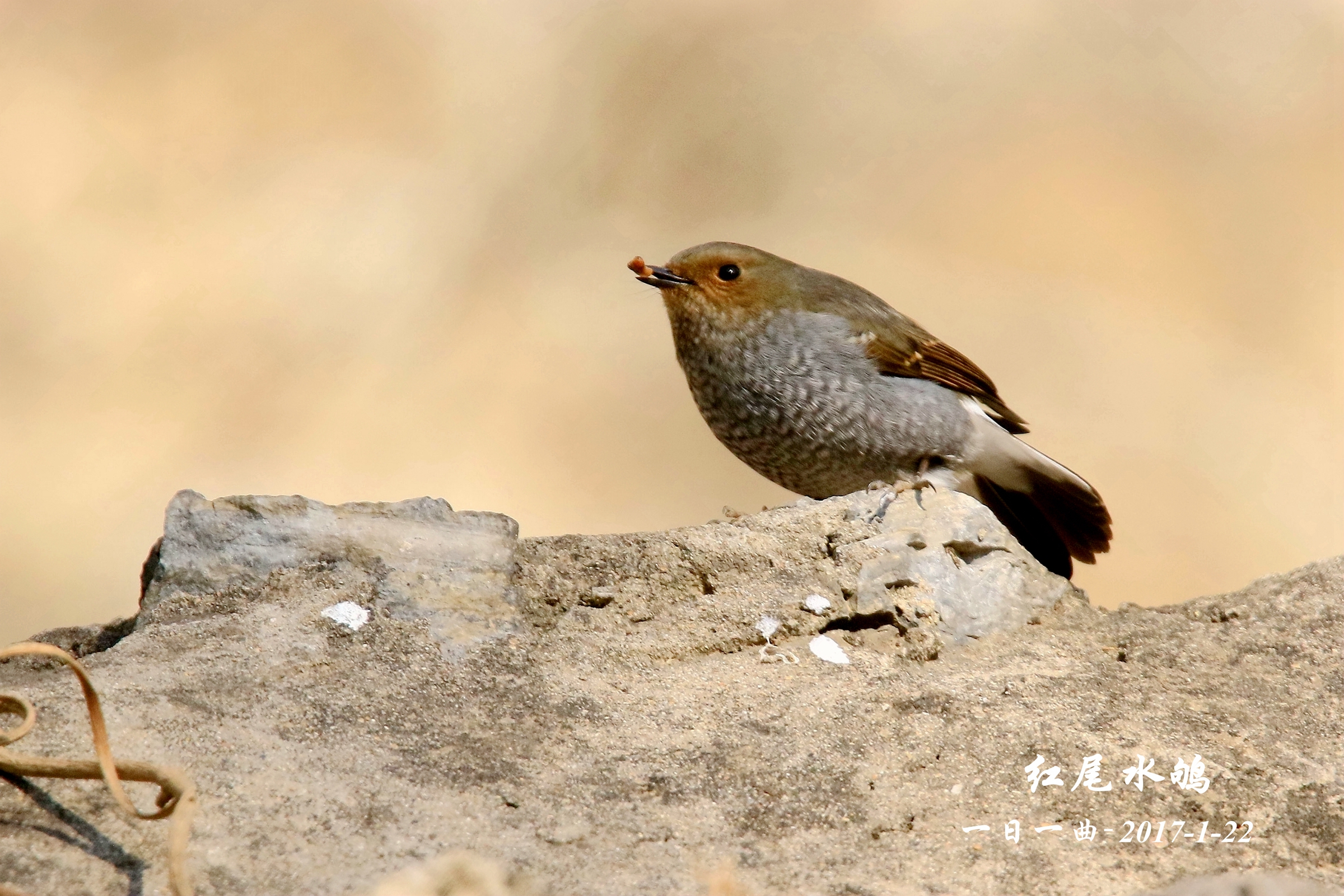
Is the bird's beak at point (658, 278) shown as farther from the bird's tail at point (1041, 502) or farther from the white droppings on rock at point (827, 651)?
the white droppings on rock at point (827, 651)

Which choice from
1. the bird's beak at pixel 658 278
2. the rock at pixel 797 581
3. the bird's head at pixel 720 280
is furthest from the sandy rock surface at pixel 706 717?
the bird's beak at pixel 658 278

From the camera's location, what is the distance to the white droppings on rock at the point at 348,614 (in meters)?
3.01

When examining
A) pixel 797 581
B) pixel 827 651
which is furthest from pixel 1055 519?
pixel 827 651

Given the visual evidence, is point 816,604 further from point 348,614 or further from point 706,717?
point 348,614

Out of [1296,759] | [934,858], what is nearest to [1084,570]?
[1296,759]

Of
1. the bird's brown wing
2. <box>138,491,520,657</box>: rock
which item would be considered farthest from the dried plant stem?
the bird's brown wing

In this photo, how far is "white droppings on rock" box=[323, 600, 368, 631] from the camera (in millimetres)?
3014

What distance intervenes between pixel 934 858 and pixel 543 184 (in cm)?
724

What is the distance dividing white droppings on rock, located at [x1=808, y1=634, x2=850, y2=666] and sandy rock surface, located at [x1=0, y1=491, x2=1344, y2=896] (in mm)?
26

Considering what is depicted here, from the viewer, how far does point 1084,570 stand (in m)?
8.38

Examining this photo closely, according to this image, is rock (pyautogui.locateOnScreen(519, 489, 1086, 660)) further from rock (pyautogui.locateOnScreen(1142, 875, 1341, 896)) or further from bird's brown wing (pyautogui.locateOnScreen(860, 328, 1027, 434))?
bird's brown wing (pyautogui.locateOnScreen(860, 328, 1027, 434))

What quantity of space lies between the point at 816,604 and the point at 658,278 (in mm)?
2273

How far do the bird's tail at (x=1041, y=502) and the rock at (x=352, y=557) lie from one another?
2433mm

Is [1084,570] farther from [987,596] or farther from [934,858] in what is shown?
[934,858]
